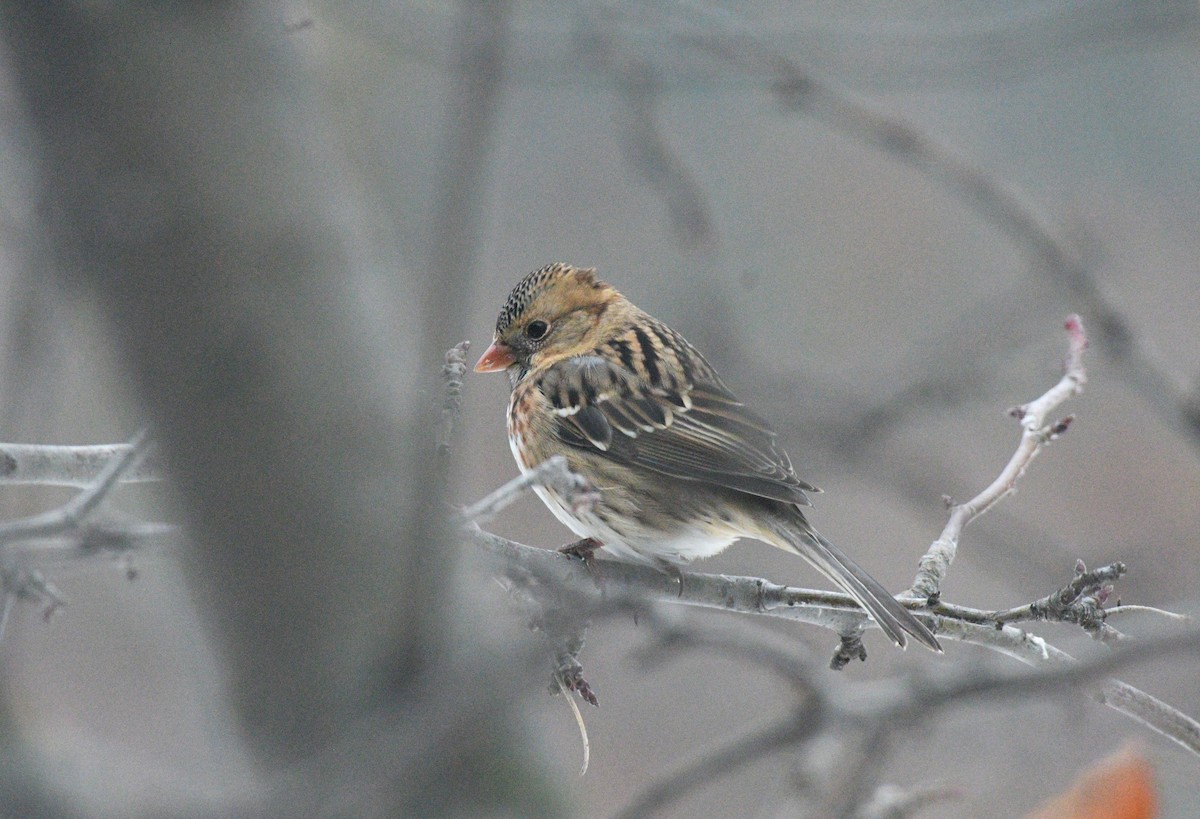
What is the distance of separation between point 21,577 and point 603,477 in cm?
274

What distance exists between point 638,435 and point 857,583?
133 cm

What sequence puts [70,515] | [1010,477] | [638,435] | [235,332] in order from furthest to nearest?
1. [638,435]
2. [235,332]
3. [1010,477]
4. [70,515]

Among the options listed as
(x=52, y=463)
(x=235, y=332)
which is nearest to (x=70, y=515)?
(x=52, y=463)

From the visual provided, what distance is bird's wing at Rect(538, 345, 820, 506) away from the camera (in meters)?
4.46

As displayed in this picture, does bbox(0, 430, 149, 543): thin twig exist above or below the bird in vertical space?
below

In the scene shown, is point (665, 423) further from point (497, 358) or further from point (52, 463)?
point (52, 463)

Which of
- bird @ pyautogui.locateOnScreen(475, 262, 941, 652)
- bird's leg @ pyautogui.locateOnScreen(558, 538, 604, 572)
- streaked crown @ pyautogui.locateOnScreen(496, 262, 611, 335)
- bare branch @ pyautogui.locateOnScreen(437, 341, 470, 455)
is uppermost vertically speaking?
streaked crown @ pyautogui.locateOnScreen(496, 262, 611, 335)

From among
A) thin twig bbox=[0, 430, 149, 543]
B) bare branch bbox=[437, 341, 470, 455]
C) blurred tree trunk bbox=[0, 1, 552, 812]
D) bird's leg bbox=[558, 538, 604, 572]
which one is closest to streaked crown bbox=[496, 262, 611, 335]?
bird's leg bbox=[558, 538, 604, 572]

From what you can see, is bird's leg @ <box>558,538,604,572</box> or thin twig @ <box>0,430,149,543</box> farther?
bird's leg @ <box>558,538,604,572</box>

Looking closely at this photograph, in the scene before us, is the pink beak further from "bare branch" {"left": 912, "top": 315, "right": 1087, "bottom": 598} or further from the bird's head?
"bare branch" {"left": 912, "top": 315, "right": 1087, "bottom": 598}

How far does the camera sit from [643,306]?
37.1 ft

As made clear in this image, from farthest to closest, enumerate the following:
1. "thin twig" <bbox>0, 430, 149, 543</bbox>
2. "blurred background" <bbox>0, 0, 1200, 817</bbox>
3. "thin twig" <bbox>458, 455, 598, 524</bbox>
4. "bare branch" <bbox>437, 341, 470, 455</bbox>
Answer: "blurred background" <bbox>0, 0, 1200, 817</bbox>
"thin twig" <bbox>458, 455, 598, 524</bbox>
"bare branch" <bbox>437, 341, 470, 455</bbox>
"thin twig" <bbox>0, 430, 149, 543</bbox>

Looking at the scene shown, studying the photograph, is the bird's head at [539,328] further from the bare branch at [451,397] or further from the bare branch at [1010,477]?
the bare branch at [451,397]

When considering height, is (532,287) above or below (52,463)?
above
